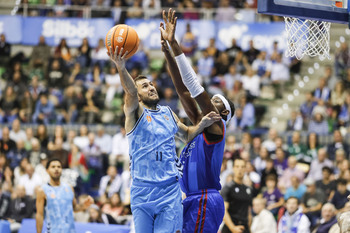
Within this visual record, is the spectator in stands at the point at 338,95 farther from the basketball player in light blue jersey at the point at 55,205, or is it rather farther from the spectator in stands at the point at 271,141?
the basketball player in light blue jersey at the point at 55,205

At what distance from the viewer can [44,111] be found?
65.0 ft

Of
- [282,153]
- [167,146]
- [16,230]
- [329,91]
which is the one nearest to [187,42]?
[329,91]

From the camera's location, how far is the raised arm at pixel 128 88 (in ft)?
23.7

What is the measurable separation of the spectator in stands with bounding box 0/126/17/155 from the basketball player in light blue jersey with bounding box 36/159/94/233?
26.3 feet

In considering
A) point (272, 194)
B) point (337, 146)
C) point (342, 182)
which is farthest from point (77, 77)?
point (342, 182)

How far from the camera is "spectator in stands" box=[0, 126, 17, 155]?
17938mm

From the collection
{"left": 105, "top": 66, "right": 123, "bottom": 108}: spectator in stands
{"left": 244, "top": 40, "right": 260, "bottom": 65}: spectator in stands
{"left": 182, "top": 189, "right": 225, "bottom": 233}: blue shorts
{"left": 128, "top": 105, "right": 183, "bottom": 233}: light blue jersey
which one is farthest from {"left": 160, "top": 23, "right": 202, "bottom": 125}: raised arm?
{"left": 244, "top": 40, "right": 260, "bottom": 65}: spectator in stands

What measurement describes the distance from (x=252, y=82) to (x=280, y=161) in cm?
447

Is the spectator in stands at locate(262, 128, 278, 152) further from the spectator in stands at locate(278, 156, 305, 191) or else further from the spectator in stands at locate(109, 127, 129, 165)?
the spectator in stands at locate(109, 127, 129, 165)

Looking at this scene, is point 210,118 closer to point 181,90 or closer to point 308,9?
point 181,90

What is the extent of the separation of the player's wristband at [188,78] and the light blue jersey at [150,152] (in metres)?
0.58

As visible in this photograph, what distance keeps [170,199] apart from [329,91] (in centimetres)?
1211

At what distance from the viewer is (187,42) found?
21312mm

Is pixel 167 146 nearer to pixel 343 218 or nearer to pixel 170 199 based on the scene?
pixel 170 199
